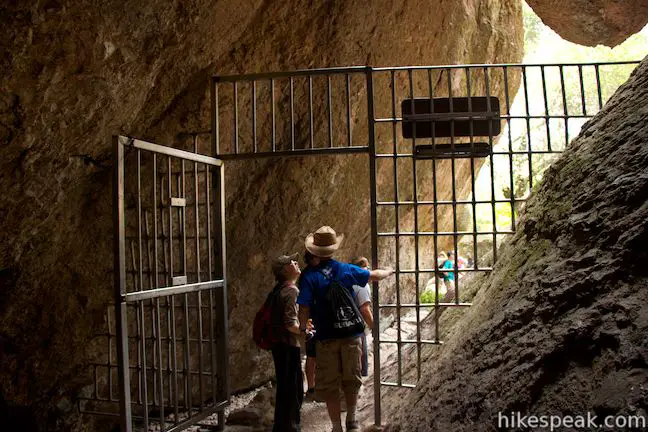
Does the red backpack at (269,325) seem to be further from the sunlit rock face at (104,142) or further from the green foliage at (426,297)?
the green foliage at (426,297)

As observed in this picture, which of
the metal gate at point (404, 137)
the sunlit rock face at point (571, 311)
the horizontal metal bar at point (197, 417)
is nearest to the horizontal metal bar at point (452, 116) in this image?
the metal gate at point (404, 137)

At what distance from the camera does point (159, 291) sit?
429cm

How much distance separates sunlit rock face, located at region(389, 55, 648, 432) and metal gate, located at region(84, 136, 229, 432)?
177cm

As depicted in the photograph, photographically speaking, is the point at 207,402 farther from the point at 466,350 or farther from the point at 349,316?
the point at 466,350

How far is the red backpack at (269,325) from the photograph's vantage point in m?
4.73

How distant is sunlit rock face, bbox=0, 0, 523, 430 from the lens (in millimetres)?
4234

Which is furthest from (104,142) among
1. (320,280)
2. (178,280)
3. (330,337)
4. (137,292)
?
(330,337)

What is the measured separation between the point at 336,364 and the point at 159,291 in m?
1.40

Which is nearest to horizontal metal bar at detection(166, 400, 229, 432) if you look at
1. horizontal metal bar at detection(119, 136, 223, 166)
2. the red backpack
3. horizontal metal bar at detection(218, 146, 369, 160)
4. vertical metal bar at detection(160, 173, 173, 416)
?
vertical metal bar at detection(160, 173, 173, 416)

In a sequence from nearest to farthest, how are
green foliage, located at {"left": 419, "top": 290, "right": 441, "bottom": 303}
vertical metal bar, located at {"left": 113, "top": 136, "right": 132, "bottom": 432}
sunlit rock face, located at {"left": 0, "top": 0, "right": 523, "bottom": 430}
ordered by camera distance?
1. vertical metal bar, located at {"left": 113, "top": 136, "right": 132, "bottom": 432}
2. sunlit rock face, located at {"left": 0, "top": 0, "right": 523, "bottom": 430}
3. green foliage, located at {"left": 419, "top": 290, "right": 441, "bottom": 303}

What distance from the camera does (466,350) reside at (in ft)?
12.3

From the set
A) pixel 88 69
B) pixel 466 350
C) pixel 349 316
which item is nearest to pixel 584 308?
pixel 466 350

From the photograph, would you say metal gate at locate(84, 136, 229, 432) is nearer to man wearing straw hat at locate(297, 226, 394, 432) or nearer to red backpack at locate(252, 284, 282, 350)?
red backpack at locate(252, 284, 282, 350)

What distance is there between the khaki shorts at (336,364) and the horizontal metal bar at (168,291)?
110 centimetres
